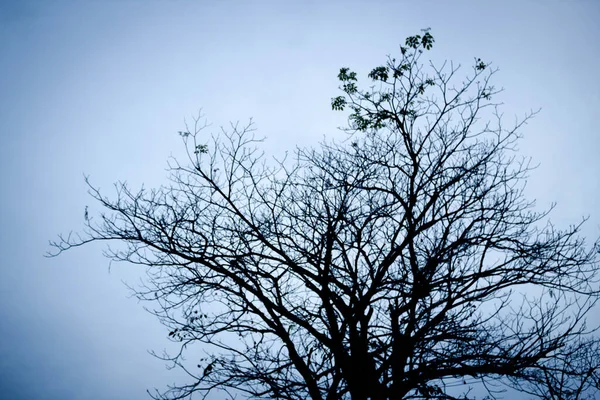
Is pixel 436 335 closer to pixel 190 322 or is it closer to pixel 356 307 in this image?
pixel 356 307

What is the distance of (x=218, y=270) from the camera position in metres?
7.26

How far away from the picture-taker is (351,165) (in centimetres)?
837

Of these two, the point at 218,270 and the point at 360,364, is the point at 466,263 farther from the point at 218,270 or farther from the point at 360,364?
the point at 218,270

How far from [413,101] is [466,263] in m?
3.77

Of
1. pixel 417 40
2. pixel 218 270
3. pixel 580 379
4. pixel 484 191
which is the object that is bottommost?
pixel 580 379

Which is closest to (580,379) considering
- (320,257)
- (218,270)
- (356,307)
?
(356,307)

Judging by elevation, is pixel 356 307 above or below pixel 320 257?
below

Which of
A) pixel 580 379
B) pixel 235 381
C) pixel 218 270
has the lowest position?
pixel 235 381

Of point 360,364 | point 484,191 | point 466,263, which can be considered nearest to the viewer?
point 360,364

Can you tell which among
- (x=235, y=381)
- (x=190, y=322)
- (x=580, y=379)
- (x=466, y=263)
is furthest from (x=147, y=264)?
(x=580, y=379)

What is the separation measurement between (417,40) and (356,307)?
5.78 metres

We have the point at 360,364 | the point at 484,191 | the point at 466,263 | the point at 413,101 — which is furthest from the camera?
the point at 413,101

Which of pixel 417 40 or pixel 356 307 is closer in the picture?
pixel 356 307

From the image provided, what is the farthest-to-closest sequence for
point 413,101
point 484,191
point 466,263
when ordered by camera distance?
point 413,101, point 484,191, point 466,263
